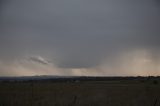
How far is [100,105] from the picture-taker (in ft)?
48.8

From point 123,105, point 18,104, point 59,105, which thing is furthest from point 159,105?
point 18,104

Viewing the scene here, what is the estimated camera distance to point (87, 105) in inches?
583

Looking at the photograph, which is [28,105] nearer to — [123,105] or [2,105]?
[2,105]

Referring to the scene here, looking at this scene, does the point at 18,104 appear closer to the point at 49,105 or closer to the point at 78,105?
the point at 49,105

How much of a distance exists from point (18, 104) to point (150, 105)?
6.61 meters

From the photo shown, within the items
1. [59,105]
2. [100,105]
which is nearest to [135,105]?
[100,105]

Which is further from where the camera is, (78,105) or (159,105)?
(78,105)

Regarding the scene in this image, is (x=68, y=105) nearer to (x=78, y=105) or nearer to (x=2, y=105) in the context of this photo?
(x=78, y=105)

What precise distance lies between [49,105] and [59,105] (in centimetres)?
50

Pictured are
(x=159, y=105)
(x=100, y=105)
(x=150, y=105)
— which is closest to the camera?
(x=159, y=105)

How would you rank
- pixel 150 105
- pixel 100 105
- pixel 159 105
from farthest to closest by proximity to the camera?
1. pixel 100 105
2. pixel 150 105
3. pixel 159 105

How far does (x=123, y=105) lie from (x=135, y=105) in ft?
2.25

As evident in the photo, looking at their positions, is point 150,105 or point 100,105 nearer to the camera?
point 150,105

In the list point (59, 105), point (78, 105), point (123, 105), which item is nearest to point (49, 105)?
point (59, 105)
